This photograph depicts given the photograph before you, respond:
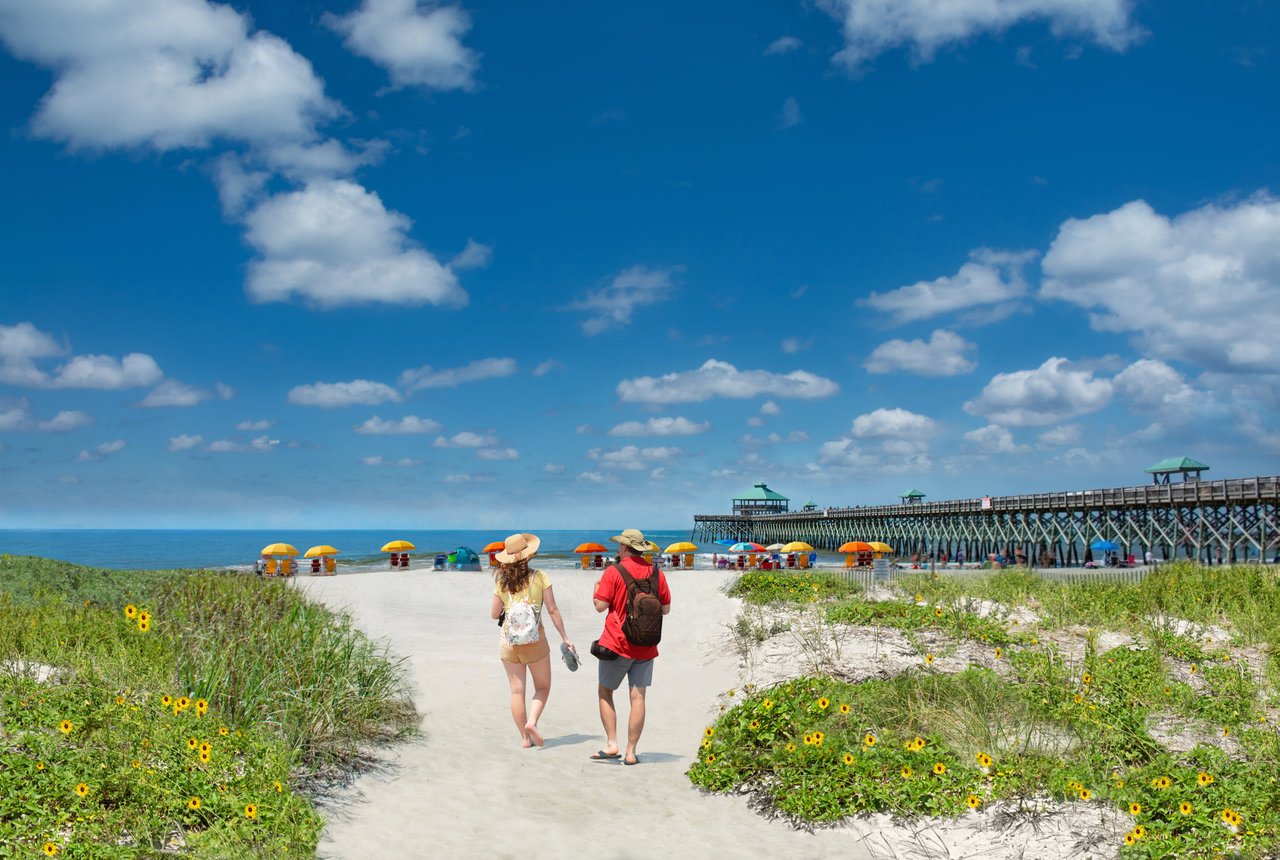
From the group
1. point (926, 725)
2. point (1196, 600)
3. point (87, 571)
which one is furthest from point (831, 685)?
point (87, 571)

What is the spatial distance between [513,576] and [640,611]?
3.87 feet

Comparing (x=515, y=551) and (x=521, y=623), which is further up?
(x=515, y=551)

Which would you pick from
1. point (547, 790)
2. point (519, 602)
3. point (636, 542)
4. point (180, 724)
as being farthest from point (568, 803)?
point (180, 724)

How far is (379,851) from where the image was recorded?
5270 mm

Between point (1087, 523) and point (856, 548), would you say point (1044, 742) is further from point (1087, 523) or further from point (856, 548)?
point (1087, 523)

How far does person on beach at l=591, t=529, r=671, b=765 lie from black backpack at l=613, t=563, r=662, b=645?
0.11ft

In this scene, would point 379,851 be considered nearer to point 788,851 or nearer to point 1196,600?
point 788,851

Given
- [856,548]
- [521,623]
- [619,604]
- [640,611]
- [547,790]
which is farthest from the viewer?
[856,548]

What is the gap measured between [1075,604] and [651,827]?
9753mm

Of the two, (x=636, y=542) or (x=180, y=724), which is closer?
(x=180, y=724)

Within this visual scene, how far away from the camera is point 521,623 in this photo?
23.7ft

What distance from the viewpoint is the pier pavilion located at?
117 ft

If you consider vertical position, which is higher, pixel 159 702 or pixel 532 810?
pixel 159 702

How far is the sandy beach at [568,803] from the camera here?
5398 millimetres
